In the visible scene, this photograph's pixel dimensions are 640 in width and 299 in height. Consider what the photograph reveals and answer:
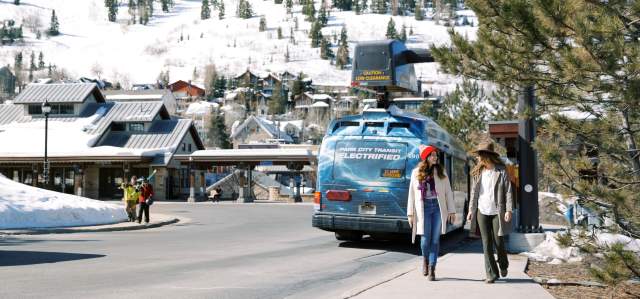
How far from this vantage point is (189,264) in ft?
39.6

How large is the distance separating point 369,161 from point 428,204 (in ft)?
A: 17.5

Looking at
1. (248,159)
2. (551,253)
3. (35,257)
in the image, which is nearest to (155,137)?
(248,159)

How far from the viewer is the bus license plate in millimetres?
14805

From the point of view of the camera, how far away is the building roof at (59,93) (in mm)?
62094

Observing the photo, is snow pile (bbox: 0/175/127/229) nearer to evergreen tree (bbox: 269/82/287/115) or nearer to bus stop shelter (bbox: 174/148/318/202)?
bus stop shelter (bbox: 174/148/318/202)

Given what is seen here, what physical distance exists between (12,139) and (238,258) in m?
51.8

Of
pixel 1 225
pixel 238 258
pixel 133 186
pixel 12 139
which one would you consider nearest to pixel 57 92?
pixel 12 139

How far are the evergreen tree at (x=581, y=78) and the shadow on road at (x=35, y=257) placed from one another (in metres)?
7.45

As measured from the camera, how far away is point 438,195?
9.73 metres

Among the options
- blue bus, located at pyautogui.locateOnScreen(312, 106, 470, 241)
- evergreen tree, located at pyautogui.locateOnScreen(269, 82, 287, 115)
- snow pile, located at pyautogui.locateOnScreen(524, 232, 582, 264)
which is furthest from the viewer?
evergreen tree, located at pyautogui.locateOnScreen(269, 82, 287, 115)

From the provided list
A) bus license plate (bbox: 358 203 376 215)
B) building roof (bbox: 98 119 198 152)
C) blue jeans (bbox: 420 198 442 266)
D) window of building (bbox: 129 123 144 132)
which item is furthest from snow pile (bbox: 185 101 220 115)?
blue jeans (bbox: 420 198 442 266)

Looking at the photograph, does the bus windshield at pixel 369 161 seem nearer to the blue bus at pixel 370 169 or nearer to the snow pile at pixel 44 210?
the blue bus at pixel 370 169

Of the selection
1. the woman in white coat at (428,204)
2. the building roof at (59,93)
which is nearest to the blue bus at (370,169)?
the woman in white coat at (428,204)

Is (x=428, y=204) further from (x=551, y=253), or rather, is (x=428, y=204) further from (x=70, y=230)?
(x=70, y=230)
